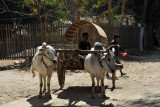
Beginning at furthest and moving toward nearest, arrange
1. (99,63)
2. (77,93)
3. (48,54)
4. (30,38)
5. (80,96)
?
(30,38), (77,93), (80,96), (99,63), (48,54)

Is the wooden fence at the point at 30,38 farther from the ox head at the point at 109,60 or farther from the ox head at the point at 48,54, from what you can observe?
the ox head at the point at 109,60

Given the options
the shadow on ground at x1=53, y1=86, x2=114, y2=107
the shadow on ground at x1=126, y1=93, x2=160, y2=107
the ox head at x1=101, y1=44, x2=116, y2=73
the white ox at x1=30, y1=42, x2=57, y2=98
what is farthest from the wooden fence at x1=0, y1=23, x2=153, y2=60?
the shadow on ground at x1=126, y1=93, x2=160, y2=107

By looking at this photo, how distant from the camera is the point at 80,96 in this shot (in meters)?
7.09

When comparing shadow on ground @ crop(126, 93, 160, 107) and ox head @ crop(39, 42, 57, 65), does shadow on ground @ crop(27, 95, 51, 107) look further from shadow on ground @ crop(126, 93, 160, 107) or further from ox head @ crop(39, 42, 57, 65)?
shadow on ground @ crop(126, 93, 160, 107)

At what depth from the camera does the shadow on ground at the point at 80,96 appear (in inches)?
246

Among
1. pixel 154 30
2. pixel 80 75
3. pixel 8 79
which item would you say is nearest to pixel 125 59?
pixel 80 75

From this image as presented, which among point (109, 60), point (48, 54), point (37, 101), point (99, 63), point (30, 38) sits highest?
point (30, 38)

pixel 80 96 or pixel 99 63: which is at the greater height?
pixel 99 63

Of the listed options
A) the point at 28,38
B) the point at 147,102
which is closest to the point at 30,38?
the point at 28,38

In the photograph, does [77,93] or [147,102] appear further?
[77,93]

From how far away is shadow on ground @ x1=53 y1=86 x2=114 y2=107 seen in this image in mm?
6237

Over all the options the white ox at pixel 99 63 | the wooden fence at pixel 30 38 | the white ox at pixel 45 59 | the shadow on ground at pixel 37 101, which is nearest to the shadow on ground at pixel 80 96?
the white ox at pixel 99 63

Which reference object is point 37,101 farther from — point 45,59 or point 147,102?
point 147,102

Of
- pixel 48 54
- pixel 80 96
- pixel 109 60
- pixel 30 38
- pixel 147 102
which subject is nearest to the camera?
pixel 147 102
